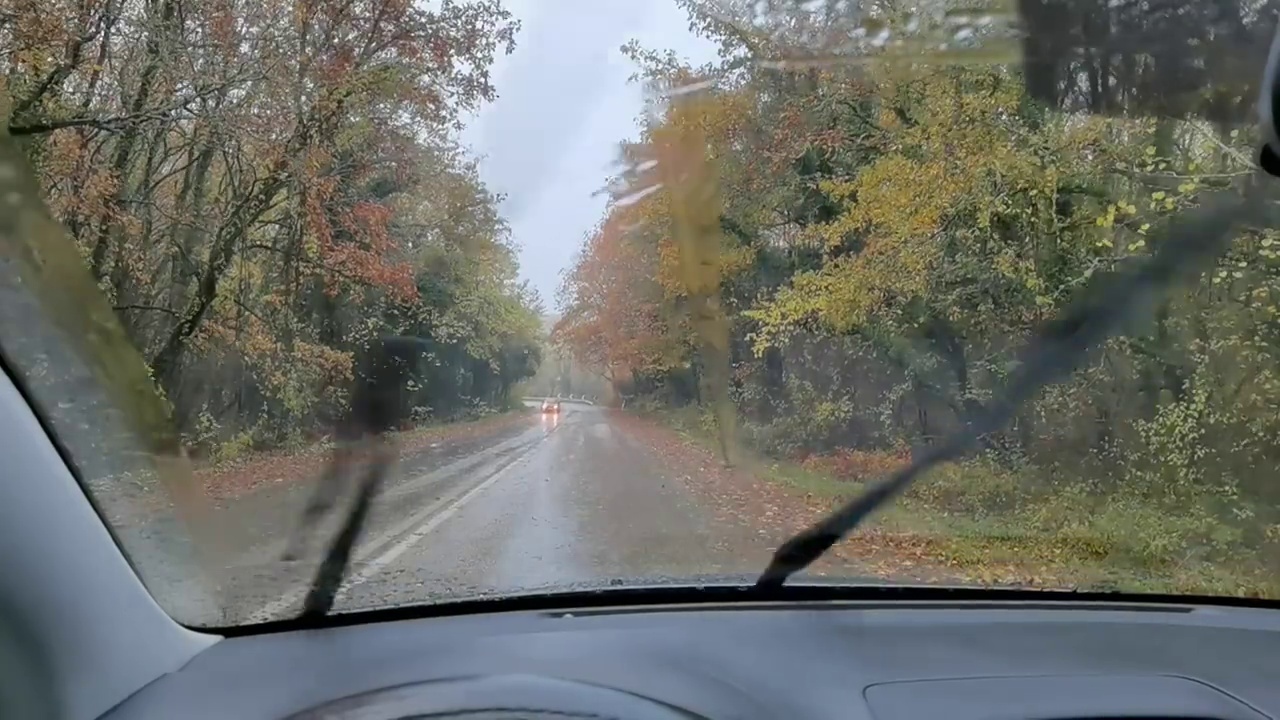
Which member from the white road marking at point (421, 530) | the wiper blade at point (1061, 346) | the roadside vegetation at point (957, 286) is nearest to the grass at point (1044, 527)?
the roadside vegetation at point (957, 286)

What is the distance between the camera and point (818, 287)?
450 cm

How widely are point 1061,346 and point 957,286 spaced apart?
165cm

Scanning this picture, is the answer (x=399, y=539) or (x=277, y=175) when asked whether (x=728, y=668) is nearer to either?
(x=399, y=539)

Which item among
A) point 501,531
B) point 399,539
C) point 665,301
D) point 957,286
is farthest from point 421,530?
point 957,286

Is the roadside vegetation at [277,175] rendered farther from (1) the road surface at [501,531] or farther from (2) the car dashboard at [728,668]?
(2) the car dashboard at [728,668]

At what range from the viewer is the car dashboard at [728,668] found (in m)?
2.44

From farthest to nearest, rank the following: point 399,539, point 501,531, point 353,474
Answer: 1. point 501,531
2. point 399,539
3. point 353,474

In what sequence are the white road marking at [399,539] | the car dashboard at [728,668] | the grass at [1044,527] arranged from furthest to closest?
the grass at [1044,527] < the white road marking at [399,539] < the car dashboard at [728,668]

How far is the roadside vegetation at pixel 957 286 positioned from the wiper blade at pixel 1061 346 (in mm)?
153

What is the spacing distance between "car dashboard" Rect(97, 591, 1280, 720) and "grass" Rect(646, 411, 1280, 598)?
1.41 ft

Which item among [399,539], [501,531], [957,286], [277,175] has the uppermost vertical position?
[277,175]

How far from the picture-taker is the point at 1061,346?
320 cm

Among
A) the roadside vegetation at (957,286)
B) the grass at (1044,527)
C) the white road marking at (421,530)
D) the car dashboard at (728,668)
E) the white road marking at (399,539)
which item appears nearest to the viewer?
the car dashboard at (728,668)

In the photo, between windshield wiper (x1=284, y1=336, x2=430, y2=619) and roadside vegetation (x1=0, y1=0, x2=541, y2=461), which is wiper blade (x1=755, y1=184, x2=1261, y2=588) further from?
roadside vegetation (x1=0, y1=0, x2=541, y2=461)
